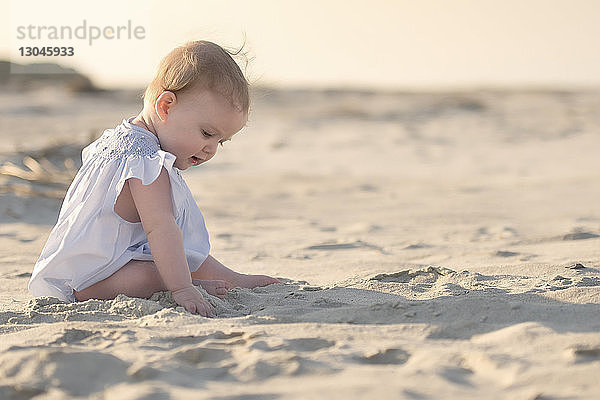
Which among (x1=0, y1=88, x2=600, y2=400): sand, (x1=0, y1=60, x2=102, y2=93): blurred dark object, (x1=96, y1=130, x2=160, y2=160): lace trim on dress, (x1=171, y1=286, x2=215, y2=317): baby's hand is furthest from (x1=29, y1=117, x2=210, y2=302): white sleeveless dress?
(x1=0, y1=60, x2=102, y2=93): blurred dark object

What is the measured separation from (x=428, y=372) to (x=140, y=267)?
1.17 metres

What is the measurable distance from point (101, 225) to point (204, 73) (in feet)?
1.99

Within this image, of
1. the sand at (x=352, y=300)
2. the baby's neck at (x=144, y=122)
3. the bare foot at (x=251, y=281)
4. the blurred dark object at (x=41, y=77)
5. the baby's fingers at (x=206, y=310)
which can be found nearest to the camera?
the sand at (x=352, y=300)

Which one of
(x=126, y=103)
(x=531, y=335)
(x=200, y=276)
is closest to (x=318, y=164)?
(x=200, y=276)

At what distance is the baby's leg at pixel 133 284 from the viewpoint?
8.24 ft

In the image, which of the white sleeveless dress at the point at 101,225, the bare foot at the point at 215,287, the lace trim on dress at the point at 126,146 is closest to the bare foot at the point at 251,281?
the bare foot at the point at 215,287

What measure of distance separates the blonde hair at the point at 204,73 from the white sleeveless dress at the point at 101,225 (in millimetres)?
214

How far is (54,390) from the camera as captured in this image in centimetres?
163

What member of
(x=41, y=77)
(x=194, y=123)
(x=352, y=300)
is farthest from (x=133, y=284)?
(x=41, y=77)

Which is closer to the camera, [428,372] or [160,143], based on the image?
[428,372]

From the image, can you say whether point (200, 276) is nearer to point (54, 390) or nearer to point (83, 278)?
point (83, 278)

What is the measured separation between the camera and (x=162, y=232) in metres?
2.43

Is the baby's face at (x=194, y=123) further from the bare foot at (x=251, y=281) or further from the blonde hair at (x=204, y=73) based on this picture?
the bare foot at (x=251, y=281)

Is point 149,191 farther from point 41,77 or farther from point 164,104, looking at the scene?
point 41,77
